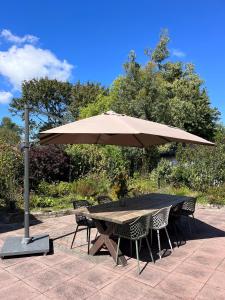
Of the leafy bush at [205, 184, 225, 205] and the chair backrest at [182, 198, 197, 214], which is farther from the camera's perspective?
the leafy bush at [205, 184, 225, 205]

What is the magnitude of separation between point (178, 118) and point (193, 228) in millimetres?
16731

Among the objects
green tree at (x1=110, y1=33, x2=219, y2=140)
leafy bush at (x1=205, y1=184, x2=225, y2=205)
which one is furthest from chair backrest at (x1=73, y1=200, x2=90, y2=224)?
green tree at (x1=110, y1=33, x2=219, y2=140)

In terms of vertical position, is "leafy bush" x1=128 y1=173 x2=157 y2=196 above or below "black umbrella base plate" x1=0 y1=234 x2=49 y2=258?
above

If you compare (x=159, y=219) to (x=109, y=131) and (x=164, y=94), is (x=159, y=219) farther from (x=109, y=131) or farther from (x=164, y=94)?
(x=164, y=94)

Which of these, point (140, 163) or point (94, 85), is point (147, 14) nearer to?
point (140, 163)

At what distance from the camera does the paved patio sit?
343cm

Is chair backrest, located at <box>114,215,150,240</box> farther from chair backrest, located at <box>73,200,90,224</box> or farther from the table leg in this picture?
chair backrest, located at <box>73,200,90,224</box>

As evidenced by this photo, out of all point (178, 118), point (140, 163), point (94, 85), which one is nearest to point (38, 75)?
point (94, 85)

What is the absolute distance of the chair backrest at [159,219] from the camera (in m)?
4.68

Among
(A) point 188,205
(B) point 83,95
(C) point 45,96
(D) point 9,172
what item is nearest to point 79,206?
(A) point 188,205

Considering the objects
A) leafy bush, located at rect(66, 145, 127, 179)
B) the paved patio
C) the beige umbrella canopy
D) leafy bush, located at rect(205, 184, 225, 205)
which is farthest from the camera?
leafy bush, located at rect(66, 145, 127, 179)

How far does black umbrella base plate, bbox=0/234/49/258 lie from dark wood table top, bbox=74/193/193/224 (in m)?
0.82

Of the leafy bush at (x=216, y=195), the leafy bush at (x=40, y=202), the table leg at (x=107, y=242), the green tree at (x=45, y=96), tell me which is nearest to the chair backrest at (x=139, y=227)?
the table leg at (x=107, y=242)

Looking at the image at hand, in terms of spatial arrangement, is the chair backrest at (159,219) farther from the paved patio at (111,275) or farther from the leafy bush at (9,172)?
the leafy bush at (9,172)
